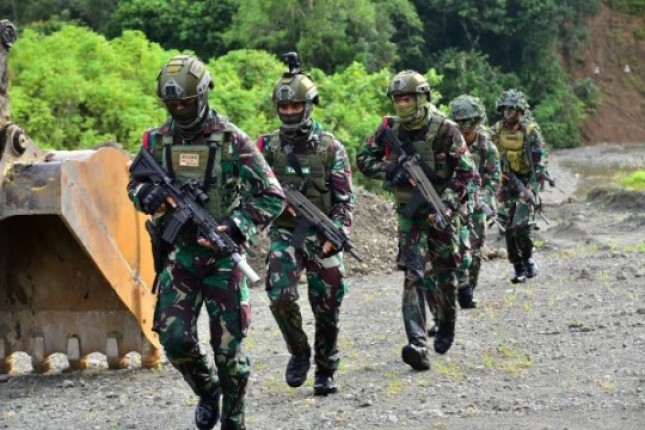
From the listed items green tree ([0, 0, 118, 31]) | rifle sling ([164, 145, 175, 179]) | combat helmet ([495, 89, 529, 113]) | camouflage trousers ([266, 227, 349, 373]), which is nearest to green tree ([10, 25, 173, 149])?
combat helmet ([495, 89, 529, 113])

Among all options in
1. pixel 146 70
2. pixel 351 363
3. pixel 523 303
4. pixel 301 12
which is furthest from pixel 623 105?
pixel 351 363

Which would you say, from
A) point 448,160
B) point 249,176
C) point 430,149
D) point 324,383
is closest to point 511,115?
point 448,160

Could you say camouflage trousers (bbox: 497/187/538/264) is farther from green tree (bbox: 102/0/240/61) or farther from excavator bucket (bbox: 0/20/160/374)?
green tree (bbox: 102/0/240/61)

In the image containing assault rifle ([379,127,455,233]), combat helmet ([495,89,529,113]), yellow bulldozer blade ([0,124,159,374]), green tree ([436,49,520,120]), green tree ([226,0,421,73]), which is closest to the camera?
assault rifle ([379,127,455,233])

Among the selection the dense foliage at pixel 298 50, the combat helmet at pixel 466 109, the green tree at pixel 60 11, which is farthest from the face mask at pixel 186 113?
the green tree at pixel 60 11

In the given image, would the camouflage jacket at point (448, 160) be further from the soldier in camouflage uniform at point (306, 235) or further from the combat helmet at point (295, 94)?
the combat helmet at point (295, 94)

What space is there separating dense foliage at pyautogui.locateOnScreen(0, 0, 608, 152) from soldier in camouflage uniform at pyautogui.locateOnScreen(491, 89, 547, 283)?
8238 mm

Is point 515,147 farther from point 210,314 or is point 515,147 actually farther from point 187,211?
point 187,211

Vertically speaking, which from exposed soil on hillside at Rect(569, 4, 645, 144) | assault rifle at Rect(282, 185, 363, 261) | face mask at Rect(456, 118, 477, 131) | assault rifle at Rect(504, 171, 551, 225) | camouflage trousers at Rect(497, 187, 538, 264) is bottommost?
exposed soil on hillside at Rect(569, 4, 645, 144)

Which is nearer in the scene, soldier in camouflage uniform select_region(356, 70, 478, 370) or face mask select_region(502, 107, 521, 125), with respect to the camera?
soldier in camouflage uniform select_region(356, 70, 478, 370)

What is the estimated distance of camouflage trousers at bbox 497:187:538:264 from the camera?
15.7 meters

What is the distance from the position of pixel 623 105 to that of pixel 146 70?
3486 centimetres

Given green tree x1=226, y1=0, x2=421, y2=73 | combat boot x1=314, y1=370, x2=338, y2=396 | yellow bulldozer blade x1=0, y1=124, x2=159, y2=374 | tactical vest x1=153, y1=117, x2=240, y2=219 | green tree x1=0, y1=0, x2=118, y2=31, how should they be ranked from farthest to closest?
1. green tree x1=0, y1=0, x2=118, y2=31
2. green tree x1=226, y1=0, x2=421, y2=73
3. yellow bulldozer blade x1=0, y1=124, x2=159, y2=374
4. combat boot x1=314, y1=370, x2=338, y2=396
5. tactical vest x1=153, y1=117, x2=240, y2=219

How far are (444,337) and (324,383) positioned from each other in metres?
1.66
